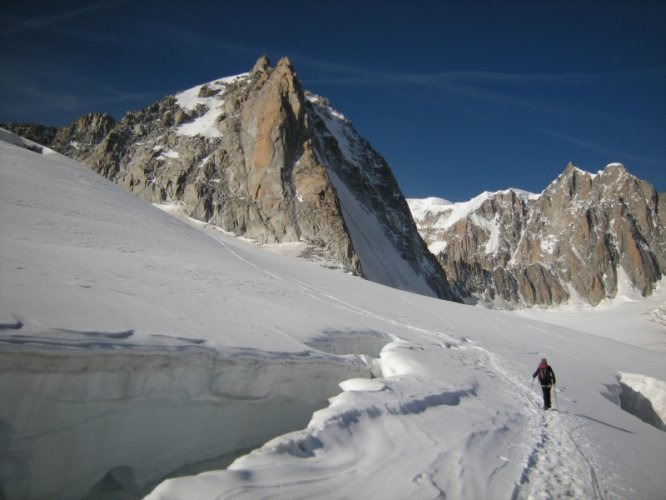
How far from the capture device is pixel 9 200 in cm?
1296

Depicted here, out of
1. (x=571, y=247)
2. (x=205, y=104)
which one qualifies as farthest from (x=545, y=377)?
(x=571, y=247)

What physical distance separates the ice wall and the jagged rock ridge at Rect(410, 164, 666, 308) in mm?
123561

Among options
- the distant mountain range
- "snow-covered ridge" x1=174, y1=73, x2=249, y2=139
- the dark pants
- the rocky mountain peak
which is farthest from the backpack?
the rocky mountain peak

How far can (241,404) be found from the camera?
6.60 metres

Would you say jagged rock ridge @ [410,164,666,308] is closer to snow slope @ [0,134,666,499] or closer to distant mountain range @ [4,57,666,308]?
distant mountain range @ [4,57,666,308]

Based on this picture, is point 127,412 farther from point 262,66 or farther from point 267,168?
point 262,66

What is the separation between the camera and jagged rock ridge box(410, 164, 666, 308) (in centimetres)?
12631

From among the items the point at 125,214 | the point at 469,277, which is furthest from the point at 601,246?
the point at 125,214

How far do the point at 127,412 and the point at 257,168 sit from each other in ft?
153

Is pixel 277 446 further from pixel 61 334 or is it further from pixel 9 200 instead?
pixel 9 200

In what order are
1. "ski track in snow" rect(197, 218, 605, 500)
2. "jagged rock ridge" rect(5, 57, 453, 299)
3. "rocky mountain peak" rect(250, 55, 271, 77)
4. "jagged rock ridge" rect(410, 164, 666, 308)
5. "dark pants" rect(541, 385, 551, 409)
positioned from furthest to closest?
"jagged rock ridge" rect(410, 164, 666, 308) → "rocky mountain peak" rect(250, 55, 271, 77) → "jagged rock ridge" rect(5, 57, 453, 299) → "dark pants" rect(541, 385, 551, 409) → "ski track in snow" rect(197, 218, 605, 500)

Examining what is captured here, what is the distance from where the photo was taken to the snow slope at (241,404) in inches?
182

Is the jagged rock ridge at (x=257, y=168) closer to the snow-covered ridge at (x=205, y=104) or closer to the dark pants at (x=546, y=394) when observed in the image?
the snow-covered ridge at (x=205, y=104)

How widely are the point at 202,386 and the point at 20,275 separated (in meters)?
4.02
